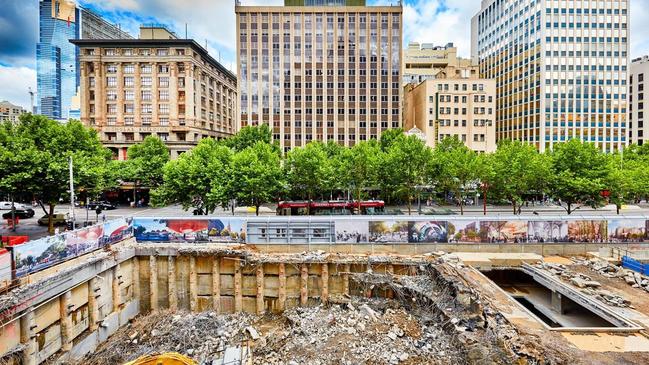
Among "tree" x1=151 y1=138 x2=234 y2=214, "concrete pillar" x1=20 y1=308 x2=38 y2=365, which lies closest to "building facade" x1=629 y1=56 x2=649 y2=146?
"tree" x1=151 y1=138 x2=234 y2=214

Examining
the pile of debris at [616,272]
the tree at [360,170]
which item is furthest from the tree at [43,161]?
the pile of debris at [616,272]

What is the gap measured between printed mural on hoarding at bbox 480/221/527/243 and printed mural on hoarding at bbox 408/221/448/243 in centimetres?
318

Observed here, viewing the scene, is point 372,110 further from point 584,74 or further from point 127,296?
point 127,296

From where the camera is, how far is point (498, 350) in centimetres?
1474

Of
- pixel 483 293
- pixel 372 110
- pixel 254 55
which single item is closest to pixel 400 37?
pixel 372 110

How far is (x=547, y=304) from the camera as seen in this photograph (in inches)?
924

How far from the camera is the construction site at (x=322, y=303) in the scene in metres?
16.4

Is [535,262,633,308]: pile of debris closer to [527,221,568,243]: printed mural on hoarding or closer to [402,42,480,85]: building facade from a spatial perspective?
[527,221,568,243]: printed mural on hoarding

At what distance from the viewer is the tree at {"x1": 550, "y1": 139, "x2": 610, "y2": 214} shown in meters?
39.4

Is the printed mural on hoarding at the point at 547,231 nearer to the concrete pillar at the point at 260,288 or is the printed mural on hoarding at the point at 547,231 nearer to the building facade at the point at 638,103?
the concrete pillar at the point at 260,288

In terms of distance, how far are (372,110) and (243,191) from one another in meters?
60.1

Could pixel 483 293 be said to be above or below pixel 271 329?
above

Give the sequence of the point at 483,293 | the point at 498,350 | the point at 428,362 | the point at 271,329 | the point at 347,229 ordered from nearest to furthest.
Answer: the point at 498,350, the point at 428,362, the point at 483,293, the point at 271,329, the point at 347,229

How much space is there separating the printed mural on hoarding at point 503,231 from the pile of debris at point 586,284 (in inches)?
136
